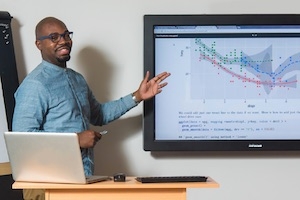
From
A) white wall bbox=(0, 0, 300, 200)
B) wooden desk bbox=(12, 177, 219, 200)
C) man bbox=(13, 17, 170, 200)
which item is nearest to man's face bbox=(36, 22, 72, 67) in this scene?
man bbox=(13, 17, 170, 200)

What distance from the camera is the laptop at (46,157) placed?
184 cm

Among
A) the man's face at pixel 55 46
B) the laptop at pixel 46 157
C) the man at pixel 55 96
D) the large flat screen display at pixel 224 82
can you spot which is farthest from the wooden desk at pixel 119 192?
the large flat screen display at pixel 224 82

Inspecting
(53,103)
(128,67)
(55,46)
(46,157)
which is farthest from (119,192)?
(128,67)

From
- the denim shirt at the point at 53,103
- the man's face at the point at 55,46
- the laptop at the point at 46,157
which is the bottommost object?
the laptop at the point at 46,157

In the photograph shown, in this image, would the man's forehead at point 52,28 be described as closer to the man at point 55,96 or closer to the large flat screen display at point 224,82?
the man at point 55,96

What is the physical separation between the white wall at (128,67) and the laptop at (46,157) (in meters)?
0.97

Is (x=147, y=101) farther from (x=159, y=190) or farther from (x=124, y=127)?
(x=159, y=190)

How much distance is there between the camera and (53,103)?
2.27m

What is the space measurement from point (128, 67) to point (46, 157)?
1071 millimetres

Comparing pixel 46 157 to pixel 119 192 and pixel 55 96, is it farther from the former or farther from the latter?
pixel 55 96

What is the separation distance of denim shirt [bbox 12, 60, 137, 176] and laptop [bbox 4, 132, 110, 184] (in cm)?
29

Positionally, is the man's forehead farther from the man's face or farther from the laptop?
the laptop

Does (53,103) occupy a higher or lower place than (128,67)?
lower

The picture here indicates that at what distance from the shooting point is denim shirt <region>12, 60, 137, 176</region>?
2191mm
